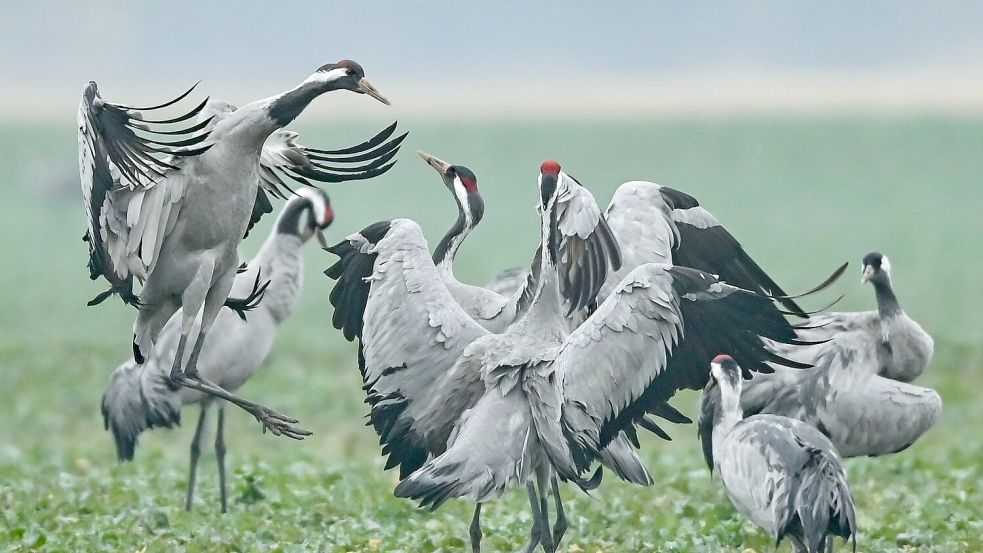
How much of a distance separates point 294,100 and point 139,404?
293 cm

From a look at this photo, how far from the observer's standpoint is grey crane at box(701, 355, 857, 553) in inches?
249

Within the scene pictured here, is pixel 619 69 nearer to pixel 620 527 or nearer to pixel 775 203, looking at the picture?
pixel 775 203

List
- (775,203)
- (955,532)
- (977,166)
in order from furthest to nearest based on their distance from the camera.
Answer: (977,166) < (775,203) < (955,532)

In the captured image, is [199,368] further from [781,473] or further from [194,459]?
[781,473]

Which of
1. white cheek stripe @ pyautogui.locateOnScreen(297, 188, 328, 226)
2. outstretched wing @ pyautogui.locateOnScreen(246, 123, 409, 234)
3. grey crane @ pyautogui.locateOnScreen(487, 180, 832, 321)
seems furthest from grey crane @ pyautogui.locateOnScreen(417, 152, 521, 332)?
white cheek stripe @ pyautogui.locateOnScreen(297, 188, 328, 226)

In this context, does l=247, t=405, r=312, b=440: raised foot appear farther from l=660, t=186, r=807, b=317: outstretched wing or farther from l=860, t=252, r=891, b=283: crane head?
l=860, t=252, r=891, b=283: crane head

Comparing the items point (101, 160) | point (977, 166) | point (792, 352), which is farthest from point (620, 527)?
point (977, 166)

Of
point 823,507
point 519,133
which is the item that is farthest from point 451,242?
point 519,133

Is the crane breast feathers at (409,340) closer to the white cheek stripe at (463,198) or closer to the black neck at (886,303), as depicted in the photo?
the white cheek stripe at (463,198)

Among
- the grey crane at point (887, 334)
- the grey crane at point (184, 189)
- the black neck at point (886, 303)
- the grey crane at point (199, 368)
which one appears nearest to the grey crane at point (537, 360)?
the grey crane at point (184, 189)

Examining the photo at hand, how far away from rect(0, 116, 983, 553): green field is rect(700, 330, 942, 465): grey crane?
40 cm

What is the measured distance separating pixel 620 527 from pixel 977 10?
8044 cm

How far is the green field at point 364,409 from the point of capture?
747 centimetres

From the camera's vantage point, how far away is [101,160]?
6289 millimetres
